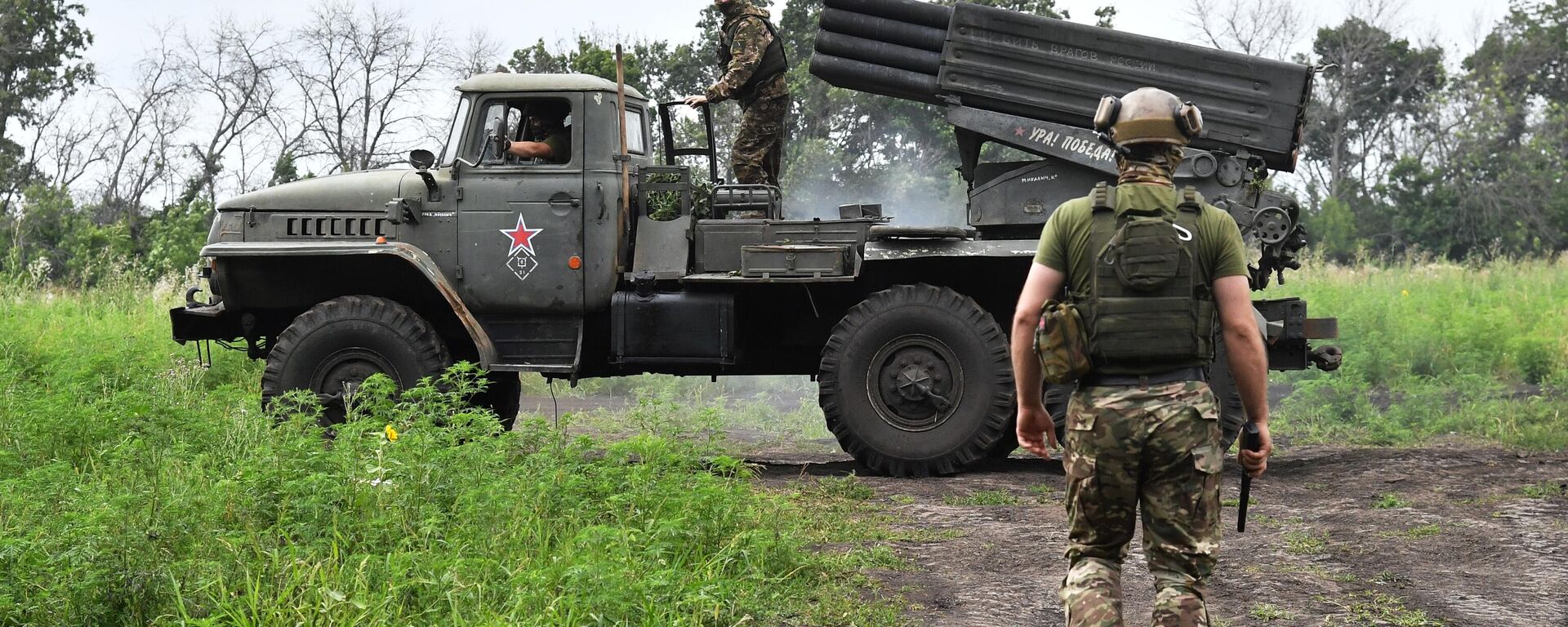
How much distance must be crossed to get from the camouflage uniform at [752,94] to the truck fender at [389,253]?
6.12 feet

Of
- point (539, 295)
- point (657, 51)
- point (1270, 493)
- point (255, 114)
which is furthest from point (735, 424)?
point (255, 114)

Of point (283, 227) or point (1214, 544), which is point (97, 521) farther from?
point (283, 227)

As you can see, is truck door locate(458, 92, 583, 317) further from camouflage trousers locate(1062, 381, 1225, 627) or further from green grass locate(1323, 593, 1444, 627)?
camouflage trousers locate(1062, 381, 1225, 627)

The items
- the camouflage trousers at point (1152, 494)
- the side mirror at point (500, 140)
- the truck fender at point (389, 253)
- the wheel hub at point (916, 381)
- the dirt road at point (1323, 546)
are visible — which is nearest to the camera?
the camouflage trousers at point (1152, 494)

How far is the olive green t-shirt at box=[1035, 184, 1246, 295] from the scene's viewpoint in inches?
159

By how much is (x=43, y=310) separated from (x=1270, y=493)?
35.7 feet

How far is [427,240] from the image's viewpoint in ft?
29.8

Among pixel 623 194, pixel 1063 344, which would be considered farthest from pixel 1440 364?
pixel 1063 344

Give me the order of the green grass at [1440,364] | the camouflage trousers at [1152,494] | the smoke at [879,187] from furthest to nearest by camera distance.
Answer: the smoke at [879,187] < the green grass at [1440,364] < the camouflage trousers at [1152,494]

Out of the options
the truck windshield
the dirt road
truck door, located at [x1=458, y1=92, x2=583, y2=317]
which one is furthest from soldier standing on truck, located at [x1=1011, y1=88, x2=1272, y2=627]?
the truck windshield

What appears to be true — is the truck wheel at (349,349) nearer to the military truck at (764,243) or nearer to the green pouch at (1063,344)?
the military truck at (764,243)

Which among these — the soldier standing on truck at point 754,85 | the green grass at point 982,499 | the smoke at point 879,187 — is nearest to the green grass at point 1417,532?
the green grass at point 982,499

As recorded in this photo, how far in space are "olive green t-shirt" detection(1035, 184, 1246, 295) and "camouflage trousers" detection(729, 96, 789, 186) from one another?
18.3 feet

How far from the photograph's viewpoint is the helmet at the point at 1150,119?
13.5 ft
